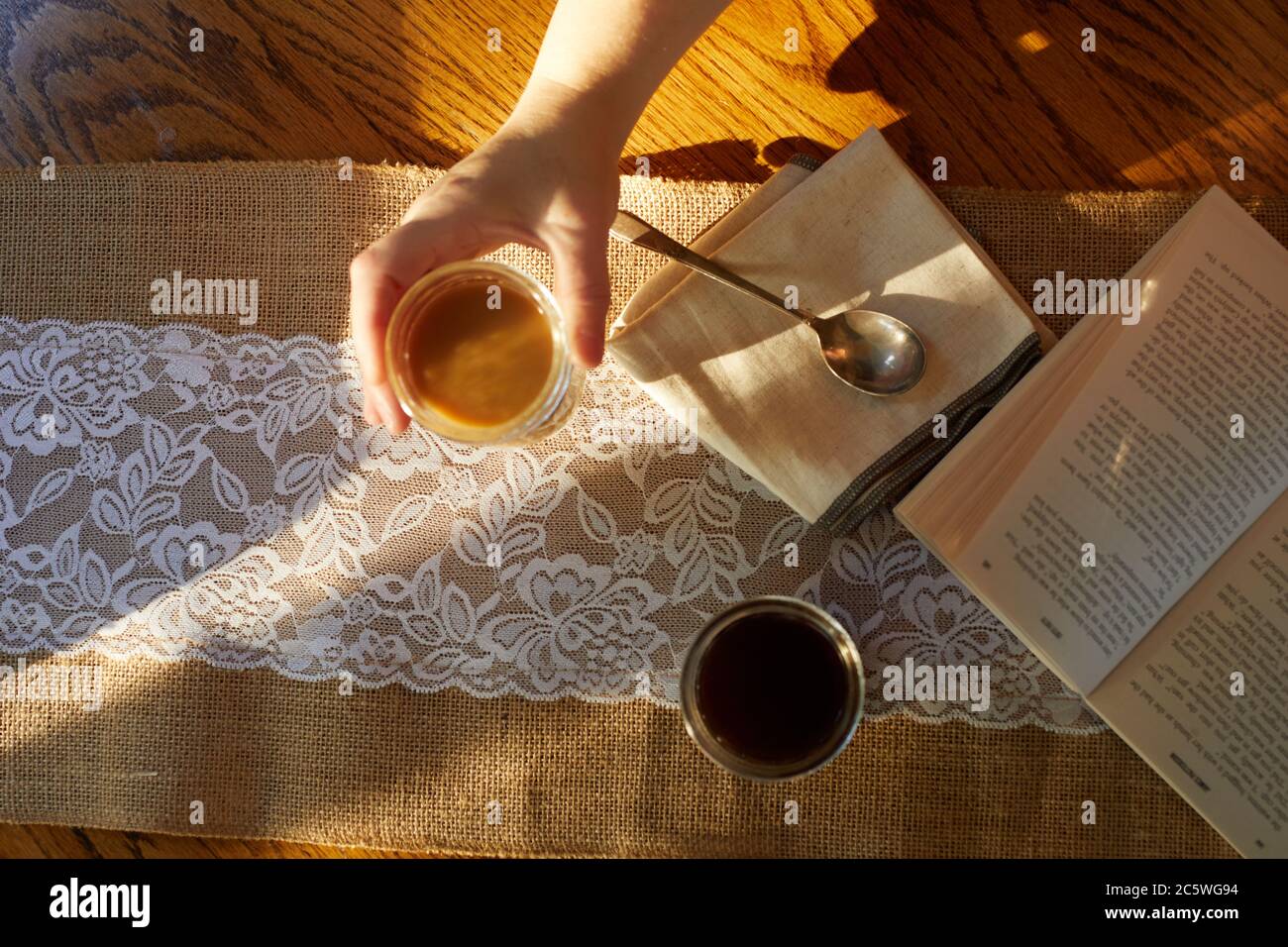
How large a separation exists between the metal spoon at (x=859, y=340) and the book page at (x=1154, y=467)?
0.13 metres

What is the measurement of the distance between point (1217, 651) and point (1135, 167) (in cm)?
43

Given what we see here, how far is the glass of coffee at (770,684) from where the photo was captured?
750mm

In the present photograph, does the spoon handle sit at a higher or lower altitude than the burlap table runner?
higher

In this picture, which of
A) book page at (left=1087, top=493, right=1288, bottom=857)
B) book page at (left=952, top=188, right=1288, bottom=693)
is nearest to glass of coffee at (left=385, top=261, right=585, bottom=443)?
book page at (left=952, top=188, right=1288, bottom=693)

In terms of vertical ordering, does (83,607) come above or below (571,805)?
above

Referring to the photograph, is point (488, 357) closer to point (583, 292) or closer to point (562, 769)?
point (583, 292)

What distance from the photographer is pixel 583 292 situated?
68cm

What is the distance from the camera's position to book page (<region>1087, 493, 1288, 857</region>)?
30.2 inches

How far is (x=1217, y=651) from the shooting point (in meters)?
0.78

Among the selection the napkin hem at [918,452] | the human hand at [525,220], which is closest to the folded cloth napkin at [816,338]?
the napkin hem at [918,452]

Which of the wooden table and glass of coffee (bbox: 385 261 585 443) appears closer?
glass of coffee (bbox: 385 261 585 443)

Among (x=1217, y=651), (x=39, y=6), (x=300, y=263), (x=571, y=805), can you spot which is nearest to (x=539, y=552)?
(x=571, y=805)

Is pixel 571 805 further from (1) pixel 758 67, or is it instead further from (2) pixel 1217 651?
(1) pixel 758 67

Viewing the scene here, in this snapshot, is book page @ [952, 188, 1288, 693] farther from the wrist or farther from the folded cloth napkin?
the wrist
